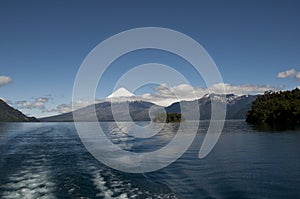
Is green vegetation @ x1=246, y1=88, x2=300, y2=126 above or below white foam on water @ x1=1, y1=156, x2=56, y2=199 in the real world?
above

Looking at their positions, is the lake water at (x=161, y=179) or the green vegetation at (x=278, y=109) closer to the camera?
the lake water at (x=161, y=179)

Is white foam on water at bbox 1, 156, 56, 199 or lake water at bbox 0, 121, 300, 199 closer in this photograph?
white foam on water at bbox 1, 156, 56, 199

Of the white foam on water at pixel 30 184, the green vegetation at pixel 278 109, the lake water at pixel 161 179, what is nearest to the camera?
the white foam on water at pixel 30 184

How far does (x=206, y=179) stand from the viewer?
65.3ft

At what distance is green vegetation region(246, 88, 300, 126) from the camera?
118m

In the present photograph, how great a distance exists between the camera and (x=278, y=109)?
416ft

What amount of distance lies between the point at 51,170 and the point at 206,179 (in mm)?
11917

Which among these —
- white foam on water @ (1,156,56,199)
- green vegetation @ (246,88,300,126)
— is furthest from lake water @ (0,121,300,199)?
green vegetation @ (246,88,300,126)

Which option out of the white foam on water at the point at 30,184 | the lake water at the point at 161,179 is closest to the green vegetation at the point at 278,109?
the lake water at the point at 161,179

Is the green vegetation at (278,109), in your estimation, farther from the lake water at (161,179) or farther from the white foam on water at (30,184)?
the white foam on water at (30,184)

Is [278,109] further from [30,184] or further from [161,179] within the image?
[30,184]

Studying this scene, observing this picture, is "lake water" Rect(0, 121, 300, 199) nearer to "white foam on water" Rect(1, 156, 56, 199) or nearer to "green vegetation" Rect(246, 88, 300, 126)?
"white foam on water" Rect(1, 156, 56, 199)

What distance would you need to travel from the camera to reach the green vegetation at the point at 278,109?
386 feet

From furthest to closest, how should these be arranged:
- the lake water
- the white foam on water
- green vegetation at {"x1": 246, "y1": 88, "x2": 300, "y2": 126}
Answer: green vegetation at {"x1": 246, "y1": 88, "x2": 300, "y2": 126} < the lake water < the white foam on water
